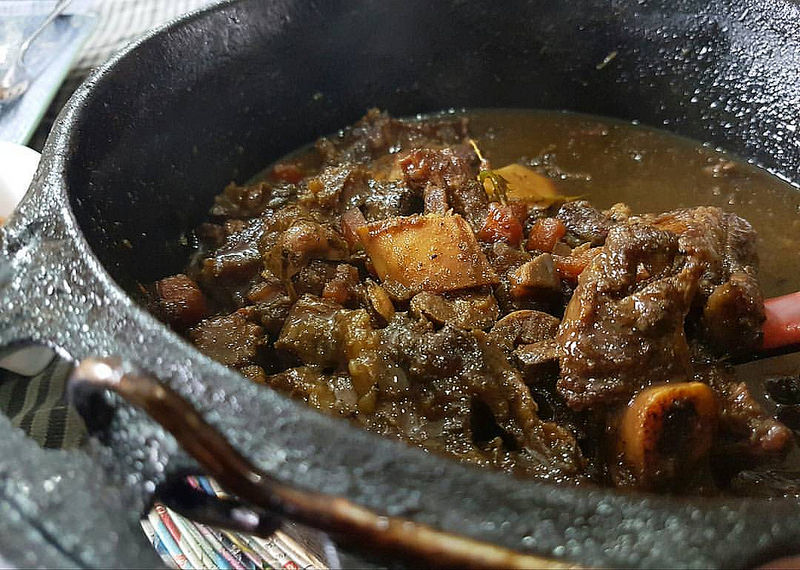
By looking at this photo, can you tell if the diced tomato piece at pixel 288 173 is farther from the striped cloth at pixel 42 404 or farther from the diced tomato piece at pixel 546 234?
the striped cloth at pixel 42 404

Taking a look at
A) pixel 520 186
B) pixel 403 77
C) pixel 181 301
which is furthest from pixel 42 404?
pixel 403 77

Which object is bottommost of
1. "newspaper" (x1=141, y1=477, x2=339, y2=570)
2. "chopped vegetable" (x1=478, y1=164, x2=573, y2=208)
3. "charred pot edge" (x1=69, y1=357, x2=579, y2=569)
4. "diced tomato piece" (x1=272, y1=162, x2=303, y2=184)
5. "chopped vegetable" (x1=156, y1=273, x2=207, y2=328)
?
"newspaper" (x1=141, y1=477, x2=339, y2=570)

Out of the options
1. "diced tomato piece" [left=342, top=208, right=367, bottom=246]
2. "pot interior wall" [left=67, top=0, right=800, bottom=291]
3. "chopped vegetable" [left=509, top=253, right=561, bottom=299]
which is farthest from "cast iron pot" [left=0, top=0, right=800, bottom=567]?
"chopped vegetable" [left=509, top=253, right=561, bottom=299]

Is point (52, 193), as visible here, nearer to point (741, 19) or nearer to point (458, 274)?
point (458, 274)

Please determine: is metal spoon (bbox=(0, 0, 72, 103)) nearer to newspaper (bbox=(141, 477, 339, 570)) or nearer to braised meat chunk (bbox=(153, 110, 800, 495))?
braised meat chunk (bbox=(153, 110, 800, 495))

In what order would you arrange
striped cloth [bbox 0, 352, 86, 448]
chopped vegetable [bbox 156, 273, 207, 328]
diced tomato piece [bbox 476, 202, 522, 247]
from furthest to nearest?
diced tomato piece [bbox 476, 202, 522, 247], chopped vegetable [bbox 156, 273, 207, 328], striped cloth [bbox 0, 352, 86, 448]

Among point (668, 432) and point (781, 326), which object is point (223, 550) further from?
point (781, 326)
